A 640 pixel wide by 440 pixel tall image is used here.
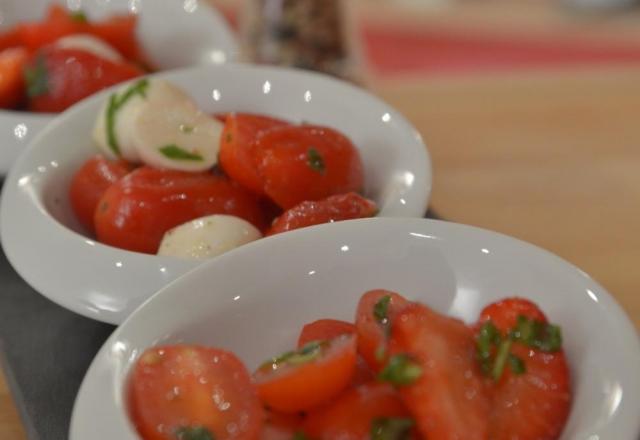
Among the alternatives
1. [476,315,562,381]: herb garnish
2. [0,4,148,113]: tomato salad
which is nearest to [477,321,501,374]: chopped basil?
[476,315,562,381]: herb garnish

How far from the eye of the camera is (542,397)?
1.85 feet

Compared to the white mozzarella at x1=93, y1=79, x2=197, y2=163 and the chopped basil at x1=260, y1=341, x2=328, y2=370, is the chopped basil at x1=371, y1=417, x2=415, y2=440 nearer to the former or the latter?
the chopped basil at x1=260, y1=341, x2=328, y2=370

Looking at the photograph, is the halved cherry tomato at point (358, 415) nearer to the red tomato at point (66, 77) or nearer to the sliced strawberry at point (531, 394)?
the sliced strawberry at point (531, 394)

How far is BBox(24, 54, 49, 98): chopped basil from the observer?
3.31 feet

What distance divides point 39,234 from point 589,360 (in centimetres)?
43

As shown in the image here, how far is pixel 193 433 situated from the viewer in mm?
535

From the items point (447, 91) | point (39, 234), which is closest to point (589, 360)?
point (39, 234)

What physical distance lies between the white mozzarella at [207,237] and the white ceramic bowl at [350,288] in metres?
0.08

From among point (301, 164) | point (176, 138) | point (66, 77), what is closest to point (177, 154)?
point (176, 138)

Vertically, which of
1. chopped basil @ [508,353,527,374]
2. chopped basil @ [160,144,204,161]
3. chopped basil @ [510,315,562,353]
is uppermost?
chopped basil @ [510,315,562,353]

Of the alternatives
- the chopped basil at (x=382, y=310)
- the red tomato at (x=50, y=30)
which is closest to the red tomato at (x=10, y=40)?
the red tomato at (x=50, y=30)

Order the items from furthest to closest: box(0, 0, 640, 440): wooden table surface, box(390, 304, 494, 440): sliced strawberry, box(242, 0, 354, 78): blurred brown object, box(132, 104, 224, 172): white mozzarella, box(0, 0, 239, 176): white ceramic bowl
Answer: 1. box(242, 0, 354, 78): blurred brown object
2. box(0, 0, 239, 176): white ceramic bowl
3. box(0, 0, 640, 440): wooden table surface
4. box(132, 104, 224, 172): white mozzarella
5. box(390, 304, 494, 440): sliced strawberry

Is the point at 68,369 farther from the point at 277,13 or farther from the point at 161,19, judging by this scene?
the point at 277,13

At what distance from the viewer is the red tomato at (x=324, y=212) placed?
2.40 feet
